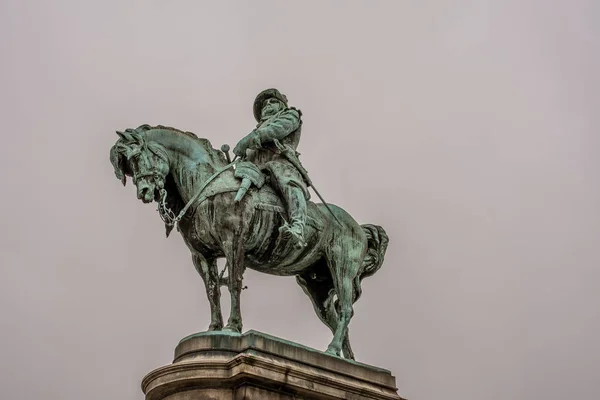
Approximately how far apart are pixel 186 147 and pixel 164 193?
875 millimetres

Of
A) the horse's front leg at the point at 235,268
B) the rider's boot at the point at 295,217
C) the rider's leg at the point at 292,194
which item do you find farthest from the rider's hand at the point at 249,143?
the horse's front leg at the point at 235,268

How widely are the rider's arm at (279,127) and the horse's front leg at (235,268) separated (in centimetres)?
184

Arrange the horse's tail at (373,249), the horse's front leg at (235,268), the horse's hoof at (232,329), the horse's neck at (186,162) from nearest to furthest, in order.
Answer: the horse's hoof at (232,329) → the horse's front leg at (235,268) → the horse's neck at (186,162) → the horse's tail at (373,249)

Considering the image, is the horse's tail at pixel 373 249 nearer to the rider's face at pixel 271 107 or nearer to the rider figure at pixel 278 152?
the rider figure at pixel 278 152

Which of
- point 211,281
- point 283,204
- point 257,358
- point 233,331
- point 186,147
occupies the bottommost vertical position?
point 257,358

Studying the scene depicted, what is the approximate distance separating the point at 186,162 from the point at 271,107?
6.35 ft

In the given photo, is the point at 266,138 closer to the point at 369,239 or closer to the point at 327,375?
the point at 369,239

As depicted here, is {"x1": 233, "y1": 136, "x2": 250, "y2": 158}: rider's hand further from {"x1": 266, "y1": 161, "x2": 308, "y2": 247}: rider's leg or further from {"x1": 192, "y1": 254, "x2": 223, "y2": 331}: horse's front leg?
{"x1": 192, "y1": 254, "x2": 223, "y2": 331}: horse's front leg

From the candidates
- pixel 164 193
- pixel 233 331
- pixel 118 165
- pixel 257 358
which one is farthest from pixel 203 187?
pixel 257 358

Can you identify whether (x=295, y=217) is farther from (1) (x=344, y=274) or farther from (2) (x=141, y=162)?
(2) (x=141, y=162)

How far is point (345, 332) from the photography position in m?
11.3

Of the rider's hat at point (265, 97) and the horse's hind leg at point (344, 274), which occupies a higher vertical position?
the rider's hat at point (265, 97)

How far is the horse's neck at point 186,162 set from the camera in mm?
10898

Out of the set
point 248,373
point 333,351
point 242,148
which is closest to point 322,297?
point 333,351
